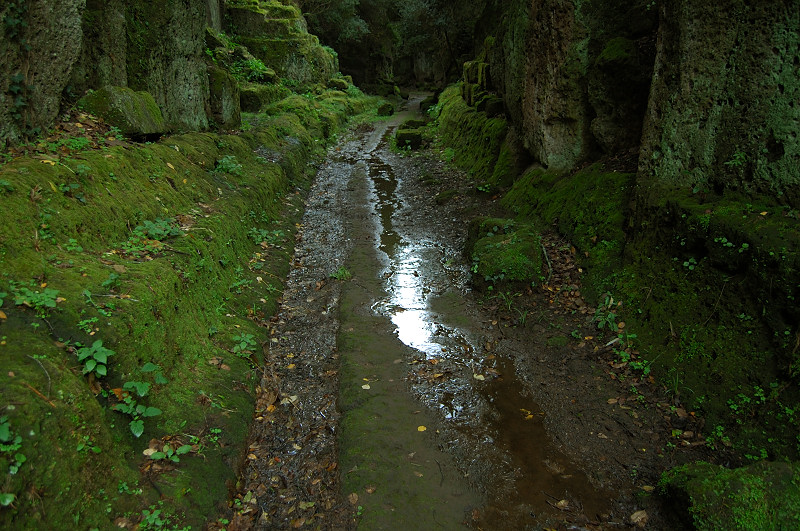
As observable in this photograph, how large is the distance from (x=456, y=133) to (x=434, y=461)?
13952 mm

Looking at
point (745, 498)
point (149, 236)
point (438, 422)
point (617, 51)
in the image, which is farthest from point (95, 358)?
point (617, 51)

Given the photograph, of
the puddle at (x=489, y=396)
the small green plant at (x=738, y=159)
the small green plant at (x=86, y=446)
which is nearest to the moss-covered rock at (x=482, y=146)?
the puddle at (x=489, y=396)

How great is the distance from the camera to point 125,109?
711 centimetres

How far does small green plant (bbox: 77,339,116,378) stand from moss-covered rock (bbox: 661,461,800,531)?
470cm

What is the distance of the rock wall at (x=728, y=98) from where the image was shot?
15.7 ft

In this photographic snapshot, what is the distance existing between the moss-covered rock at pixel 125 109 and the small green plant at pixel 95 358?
4.73 meters

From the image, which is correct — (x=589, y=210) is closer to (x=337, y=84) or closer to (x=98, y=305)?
(x=98, y=305)

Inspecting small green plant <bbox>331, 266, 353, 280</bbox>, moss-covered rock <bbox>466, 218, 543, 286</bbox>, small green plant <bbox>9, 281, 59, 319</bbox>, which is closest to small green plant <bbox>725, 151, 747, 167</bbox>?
moss-covered rock <bbox>466, 218, 543, 286</bbox>

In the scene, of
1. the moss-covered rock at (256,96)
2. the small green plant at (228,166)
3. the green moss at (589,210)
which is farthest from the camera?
the moss-covered rock at (256,96)

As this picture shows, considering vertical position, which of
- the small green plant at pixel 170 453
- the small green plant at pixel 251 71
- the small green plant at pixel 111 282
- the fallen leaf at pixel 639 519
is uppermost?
the small green plant at pixel 251 71

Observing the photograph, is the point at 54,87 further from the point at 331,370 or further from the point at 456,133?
the point at 456,133

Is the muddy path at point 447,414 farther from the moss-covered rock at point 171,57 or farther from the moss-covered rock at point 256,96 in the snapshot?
the moss-covered rock at point 256,96

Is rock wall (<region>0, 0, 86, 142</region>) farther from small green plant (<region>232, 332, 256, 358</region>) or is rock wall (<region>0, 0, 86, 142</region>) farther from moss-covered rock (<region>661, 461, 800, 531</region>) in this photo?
moss-covered rock (<region>661, 461, 800, 531</region>)

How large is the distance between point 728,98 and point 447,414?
489 cm
